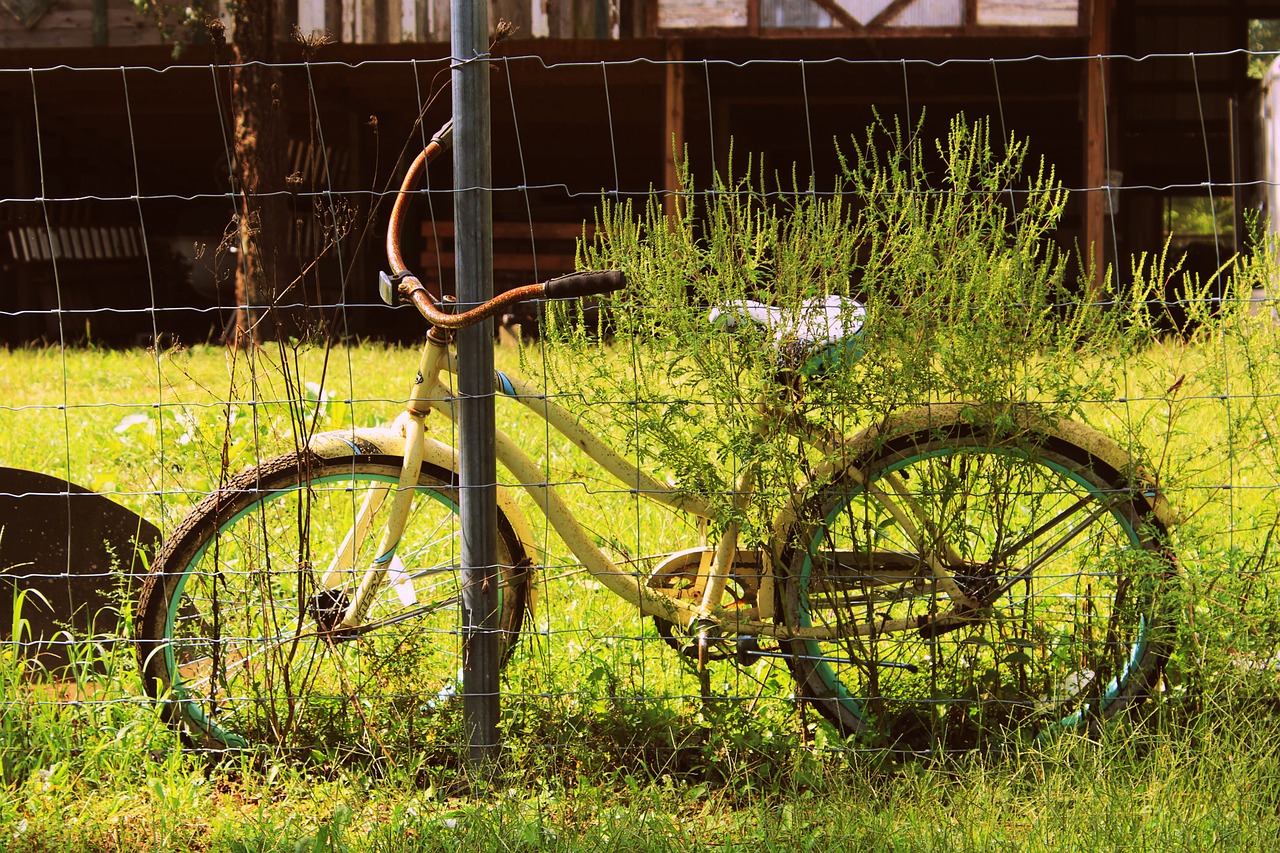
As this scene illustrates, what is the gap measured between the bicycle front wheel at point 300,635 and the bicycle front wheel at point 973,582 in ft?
2.56

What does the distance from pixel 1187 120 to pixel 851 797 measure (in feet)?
45.4

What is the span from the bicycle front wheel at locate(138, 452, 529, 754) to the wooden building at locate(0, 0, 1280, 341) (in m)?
5.97

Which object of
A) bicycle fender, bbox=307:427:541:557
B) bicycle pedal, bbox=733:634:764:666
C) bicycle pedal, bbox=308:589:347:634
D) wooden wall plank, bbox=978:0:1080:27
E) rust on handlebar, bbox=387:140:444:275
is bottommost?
bicycle pedal, bbox=733:634:764:666

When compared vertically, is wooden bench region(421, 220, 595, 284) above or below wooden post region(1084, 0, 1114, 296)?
below

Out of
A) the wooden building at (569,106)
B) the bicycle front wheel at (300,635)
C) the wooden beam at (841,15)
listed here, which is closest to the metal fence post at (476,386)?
the bicycle front wheel at (300,635)

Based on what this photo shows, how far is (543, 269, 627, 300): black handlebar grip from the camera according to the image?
2600mm

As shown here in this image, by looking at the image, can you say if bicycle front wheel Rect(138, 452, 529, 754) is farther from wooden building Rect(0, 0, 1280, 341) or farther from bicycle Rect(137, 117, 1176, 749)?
wooden building Rect(0, 0, 1280, 341)

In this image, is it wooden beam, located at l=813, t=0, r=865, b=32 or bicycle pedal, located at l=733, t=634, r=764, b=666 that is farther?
wooden beam, located at l=813, t=0, r=865, b=32

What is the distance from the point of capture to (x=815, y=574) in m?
3.09

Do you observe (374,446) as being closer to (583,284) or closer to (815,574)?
(583,284)

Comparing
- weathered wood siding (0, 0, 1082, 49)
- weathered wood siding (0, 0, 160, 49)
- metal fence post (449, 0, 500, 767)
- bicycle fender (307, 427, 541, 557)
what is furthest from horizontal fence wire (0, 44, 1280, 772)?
weathered wood siding (0, 0, 160, 49)

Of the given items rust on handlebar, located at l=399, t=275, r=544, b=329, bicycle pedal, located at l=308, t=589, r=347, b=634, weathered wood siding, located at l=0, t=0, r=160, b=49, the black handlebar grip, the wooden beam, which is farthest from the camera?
weathered wood siding, located at l=0, t=0, r=160, b=49

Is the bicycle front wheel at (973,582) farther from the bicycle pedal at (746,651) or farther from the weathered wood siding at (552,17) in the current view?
the weathered wood siding at (552,17)

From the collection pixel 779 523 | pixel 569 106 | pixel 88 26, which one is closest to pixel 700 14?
pixel 569 106
